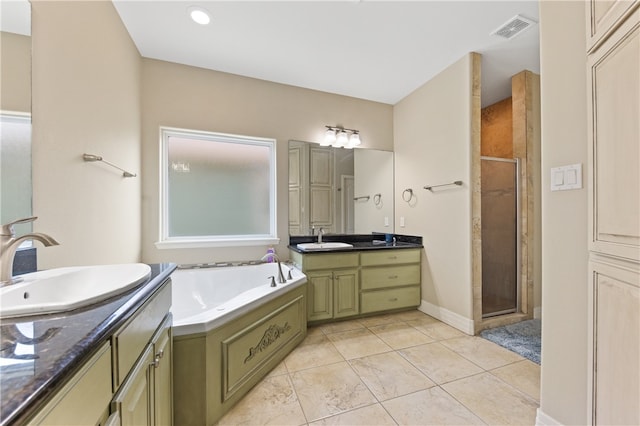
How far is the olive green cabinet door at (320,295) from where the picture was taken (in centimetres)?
256

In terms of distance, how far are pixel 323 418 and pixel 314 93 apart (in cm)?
312

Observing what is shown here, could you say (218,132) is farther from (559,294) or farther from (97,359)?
(559,294)

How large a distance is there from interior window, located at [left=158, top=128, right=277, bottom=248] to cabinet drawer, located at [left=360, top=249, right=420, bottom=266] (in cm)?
108

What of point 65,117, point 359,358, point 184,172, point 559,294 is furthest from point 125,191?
point 559,294

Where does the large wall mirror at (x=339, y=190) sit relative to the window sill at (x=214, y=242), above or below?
above

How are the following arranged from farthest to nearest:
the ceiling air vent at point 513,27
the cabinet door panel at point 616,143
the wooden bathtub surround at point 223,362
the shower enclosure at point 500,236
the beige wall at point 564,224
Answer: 1. the shower enclosure at point 500,236
2. the ceiling air vent at point 513,27
3. the wooden bathtub surround at point 223,362
4. the beige wall at point 564,224
5. the cabinet door panel at point 616,143

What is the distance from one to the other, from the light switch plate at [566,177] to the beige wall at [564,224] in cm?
2

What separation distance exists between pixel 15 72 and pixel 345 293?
8.76ft

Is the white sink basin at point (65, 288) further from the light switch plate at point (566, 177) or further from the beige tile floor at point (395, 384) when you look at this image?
the light switch plate at point (566, 177)

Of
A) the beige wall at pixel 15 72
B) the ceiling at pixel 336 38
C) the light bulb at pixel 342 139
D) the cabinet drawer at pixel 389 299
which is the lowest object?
the cabinet drawer at pixel 389 299

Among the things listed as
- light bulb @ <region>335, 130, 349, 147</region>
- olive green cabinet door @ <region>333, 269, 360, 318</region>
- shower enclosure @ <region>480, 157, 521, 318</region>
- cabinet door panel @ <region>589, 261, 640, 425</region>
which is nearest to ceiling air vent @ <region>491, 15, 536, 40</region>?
shower enclosure @ <region>480, 157, 521, 318</region>

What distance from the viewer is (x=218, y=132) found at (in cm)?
271

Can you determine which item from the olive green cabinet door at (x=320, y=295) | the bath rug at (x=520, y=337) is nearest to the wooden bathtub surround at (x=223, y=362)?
the olive green cabinet door at (x=320, y=295)

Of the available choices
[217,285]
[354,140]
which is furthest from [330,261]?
[354,140]
